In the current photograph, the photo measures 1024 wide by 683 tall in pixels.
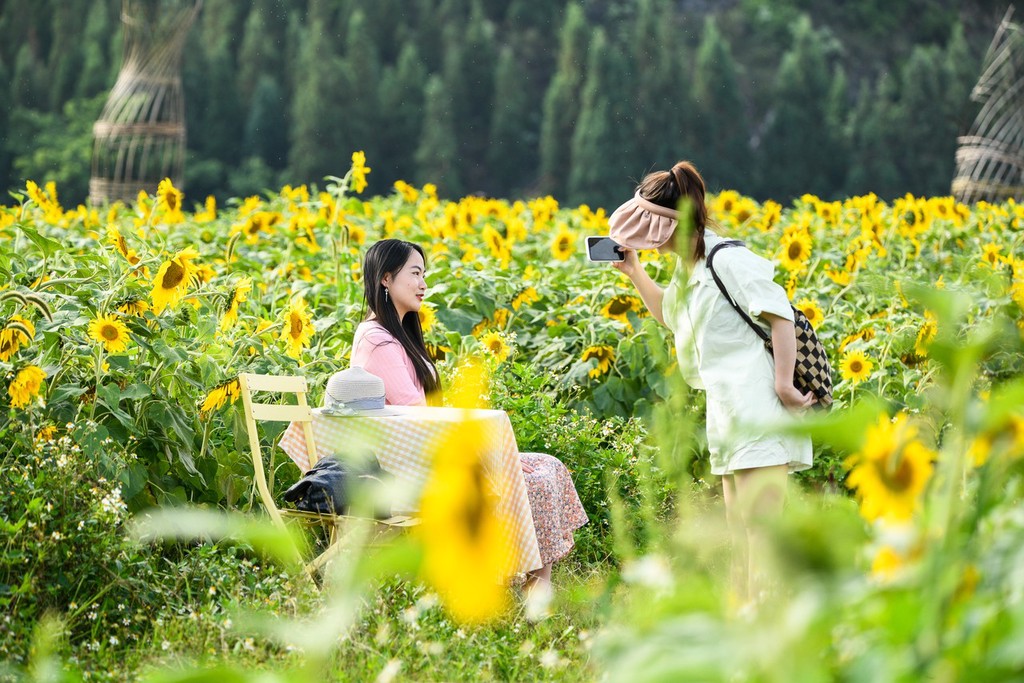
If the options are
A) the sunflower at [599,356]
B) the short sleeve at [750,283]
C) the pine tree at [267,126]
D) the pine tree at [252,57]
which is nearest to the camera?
the short sleeve at [750,283]

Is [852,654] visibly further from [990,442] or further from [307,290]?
[307,290]

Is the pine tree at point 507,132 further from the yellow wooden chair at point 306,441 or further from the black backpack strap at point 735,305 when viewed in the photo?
the black backpack strap at point 735,305

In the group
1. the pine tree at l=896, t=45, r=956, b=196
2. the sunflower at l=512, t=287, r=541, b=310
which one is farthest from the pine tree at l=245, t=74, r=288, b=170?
the sunflower at l=512, t=287, r=541, b=310

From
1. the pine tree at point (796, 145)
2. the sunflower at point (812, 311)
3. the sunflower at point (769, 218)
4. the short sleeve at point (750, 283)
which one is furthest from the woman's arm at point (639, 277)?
the pine tree at point (796, 145)

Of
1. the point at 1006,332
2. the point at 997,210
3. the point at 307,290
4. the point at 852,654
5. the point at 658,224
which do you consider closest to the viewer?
the point at 1006,332

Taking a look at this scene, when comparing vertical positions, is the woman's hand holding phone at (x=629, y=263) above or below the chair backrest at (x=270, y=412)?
above

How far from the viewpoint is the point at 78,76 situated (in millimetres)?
28297

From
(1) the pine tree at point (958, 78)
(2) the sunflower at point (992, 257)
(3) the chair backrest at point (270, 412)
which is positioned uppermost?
(1) the pine tree at point (958, 78)

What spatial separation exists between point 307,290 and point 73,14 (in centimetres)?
2632

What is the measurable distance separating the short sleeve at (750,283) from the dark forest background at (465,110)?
2327 centimetres

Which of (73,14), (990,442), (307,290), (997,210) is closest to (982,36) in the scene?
(73,14)

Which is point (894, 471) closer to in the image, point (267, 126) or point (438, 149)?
point (438, 149)

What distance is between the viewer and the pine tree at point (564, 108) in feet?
90.4

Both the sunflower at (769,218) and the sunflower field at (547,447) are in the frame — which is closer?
the sunflower field at (547,447)
